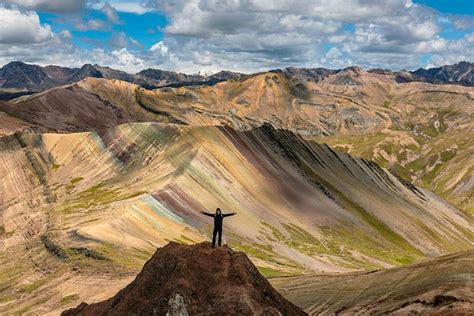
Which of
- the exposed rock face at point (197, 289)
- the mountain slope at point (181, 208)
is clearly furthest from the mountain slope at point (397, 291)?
the mountain slope at point (181, 208)

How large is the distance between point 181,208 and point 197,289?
75.0 m

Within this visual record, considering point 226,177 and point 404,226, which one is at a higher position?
point 226,177

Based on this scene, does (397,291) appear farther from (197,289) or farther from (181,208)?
(181,208)

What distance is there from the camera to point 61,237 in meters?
88.6

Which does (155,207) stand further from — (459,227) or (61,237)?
(459,227)

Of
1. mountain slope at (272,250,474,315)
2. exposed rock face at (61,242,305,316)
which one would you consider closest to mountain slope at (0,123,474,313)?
mountain slope at (272,250,474,315)

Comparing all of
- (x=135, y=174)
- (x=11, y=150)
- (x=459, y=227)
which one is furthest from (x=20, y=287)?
(x=459, y=227)

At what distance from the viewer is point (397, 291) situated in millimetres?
45719

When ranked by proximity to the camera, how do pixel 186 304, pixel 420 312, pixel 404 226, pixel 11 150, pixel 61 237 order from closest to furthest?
pixel 186 304
pixel 420 312
pixel 61 237
pixel 404 226
pixel 11 150

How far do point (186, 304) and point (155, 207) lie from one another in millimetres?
72068

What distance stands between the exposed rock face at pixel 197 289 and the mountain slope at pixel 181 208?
91.3ft

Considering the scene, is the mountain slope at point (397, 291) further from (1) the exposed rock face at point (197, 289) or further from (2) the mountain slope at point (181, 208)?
(2) the mountain slope at point (181, 208)

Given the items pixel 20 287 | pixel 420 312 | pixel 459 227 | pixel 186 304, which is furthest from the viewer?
pixel 459 227

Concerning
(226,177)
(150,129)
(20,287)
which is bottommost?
(20,287)
